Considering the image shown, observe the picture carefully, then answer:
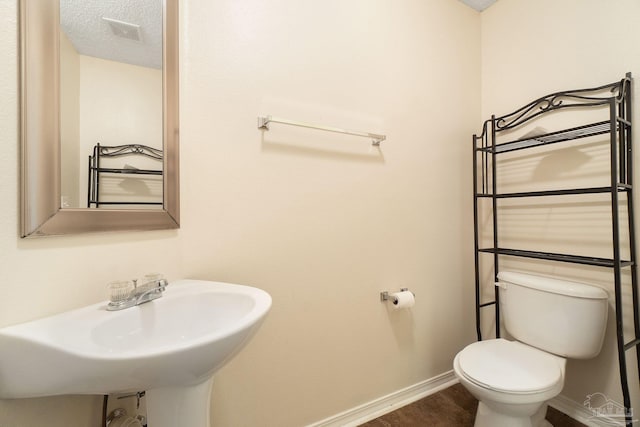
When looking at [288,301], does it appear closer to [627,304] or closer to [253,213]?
[253,213]

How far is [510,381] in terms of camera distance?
111 centimetres

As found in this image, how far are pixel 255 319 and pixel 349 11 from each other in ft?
5.04

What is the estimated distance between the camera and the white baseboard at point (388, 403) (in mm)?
1369

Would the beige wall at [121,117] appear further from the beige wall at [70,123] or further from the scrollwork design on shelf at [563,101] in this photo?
the scrollwork design on shelf at [563,101]

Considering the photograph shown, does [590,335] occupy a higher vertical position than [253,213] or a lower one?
lower

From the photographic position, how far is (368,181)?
1.45m

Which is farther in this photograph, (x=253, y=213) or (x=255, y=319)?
(x=253, y=213)

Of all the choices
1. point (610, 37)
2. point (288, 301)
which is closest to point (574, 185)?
point (610, 37)

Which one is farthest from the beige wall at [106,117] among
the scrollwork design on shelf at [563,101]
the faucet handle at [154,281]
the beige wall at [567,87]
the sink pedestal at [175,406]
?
the beige wall at [567,87]

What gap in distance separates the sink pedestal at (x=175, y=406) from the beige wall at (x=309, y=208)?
12.8 inches

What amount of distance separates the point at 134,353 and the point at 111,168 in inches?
26.3

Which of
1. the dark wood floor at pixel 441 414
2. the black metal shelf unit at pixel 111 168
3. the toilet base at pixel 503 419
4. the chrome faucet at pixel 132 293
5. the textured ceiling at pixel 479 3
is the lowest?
the dark wood floor at pixel 441 414

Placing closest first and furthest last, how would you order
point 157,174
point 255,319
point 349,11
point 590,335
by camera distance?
point 255,319 < point 157,174 < point 590,335 < point 349,11

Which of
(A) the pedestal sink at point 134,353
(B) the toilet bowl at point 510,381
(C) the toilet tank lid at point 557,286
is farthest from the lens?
(C) the toilet tank lid at point 557,286
